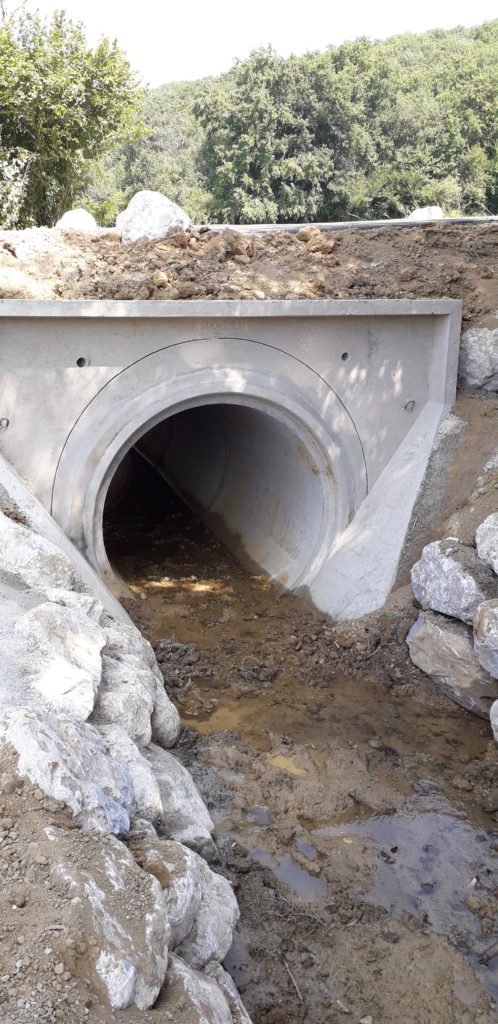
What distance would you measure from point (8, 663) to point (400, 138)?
1299 inches

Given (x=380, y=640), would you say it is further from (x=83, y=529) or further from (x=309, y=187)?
(x=309, y=187)

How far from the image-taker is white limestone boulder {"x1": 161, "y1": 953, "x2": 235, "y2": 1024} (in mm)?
3244

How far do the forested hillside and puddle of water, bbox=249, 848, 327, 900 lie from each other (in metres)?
27.1

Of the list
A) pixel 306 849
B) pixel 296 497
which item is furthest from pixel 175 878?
pixel 296 497

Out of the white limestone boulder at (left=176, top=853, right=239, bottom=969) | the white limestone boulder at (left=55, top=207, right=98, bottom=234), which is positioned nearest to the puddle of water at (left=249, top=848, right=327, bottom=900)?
the white limestone boulder at (left=176, top=853, right=239, bottom=969)

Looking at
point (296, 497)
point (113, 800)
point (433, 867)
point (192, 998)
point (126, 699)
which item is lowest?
point (433, 867)

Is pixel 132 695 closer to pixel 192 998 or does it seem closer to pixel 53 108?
pixel 192 998

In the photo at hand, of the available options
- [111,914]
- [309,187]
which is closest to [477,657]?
[111,914]

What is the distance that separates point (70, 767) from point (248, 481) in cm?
760

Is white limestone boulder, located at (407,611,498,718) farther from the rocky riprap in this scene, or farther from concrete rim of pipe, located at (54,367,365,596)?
concrete rim of pipe, located at (54,367,365,596)

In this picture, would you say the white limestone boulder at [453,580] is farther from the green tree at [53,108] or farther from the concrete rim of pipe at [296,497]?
the green tree at [53,108]

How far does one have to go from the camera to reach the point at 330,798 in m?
6.01

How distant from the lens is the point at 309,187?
3108 centimetres

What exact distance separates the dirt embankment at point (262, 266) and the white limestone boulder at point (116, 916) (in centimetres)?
597
